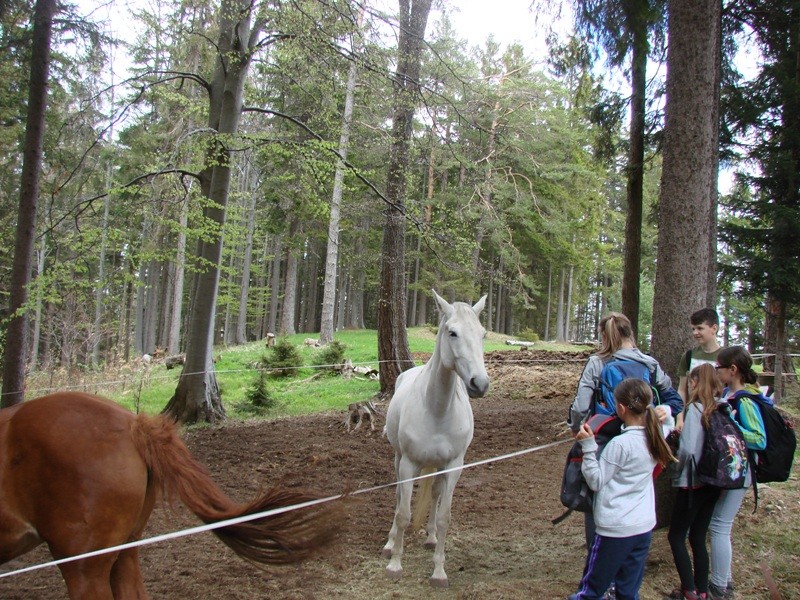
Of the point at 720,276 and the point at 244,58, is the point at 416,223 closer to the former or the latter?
the point at 244,58

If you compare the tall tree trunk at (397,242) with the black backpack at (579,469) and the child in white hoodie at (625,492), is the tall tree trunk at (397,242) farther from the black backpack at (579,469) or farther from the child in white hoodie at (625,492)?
the child in white hoodie at (625,492)

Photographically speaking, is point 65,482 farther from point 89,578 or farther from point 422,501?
point 422,501

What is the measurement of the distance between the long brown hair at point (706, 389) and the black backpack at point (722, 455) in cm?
6

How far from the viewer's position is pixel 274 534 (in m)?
2.72

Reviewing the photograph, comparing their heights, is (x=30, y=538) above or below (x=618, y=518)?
below

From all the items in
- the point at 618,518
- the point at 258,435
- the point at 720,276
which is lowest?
the point at 258,435

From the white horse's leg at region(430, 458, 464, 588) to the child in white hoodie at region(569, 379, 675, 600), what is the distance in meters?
1.35

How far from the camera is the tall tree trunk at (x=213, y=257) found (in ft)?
31.1

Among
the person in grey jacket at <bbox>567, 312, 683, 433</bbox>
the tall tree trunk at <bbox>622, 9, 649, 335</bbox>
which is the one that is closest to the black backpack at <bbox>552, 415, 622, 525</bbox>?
the person in grey jacket at <bbox>567, 312, 683, 433</bbox>

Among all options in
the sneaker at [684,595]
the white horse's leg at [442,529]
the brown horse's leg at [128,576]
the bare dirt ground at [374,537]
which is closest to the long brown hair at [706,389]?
the sneaker at [684,595]

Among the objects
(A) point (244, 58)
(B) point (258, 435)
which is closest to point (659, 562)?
(B) point (258, 435)

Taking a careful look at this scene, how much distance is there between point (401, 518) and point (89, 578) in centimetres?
235

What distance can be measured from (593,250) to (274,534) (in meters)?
33.5

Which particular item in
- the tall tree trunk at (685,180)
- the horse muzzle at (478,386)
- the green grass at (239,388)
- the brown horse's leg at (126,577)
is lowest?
the green grass at (239,388)
